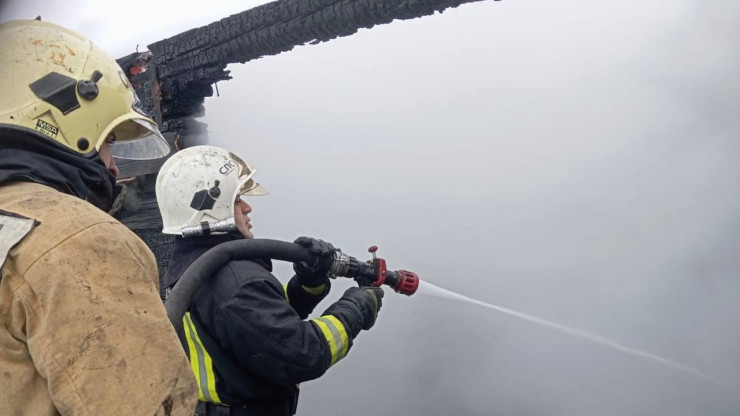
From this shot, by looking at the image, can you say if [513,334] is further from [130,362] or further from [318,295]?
[130,362]

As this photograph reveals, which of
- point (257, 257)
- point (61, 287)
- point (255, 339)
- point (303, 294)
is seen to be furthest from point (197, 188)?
point (61, 287)

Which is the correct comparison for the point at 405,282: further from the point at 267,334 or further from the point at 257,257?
the point at 267,334

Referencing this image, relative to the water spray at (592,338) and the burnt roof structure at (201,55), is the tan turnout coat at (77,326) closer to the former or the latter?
the burnt roof structure at (201,55)

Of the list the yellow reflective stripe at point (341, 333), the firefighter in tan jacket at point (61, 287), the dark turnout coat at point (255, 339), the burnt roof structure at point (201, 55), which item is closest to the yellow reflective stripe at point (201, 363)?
the dark turnout coat at point (255, 339)

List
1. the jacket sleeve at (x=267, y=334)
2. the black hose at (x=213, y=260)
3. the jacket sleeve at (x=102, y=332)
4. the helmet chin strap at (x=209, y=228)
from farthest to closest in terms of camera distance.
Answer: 1. the helmet chin strap at (x=209, y=228)
2. the jacket sleeve at (x=267, y=334)
3. the black hose at (x=213, y=260)
4. the jacket sleeve at (x=102, y=332)

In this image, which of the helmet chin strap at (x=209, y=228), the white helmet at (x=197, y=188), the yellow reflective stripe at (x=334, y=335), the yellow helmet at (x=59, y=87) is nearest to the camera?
the yellow helmet at (x=59, y=87)

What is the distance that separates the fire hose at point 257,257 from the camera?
2.25 meters

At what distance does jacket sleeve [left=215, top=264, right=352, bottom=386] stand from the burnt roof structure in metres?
1.34

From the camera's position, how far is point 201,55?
395 centimetres

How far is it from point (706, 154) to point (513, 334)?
5.63 ft

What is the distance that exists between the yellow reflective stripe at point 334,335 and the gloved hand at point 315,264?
1.05ft

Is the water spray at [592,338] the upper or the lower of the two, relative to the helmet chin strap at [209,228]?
lower

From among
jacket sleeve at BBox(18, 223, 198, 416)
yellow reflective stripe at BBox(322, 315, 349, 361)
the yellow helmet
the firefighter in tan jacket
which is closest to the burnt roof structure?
yellow reflective stripe at BBox(322, 315, 349, 361)

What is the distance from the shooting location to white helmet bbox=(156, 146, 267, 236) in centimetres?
299
